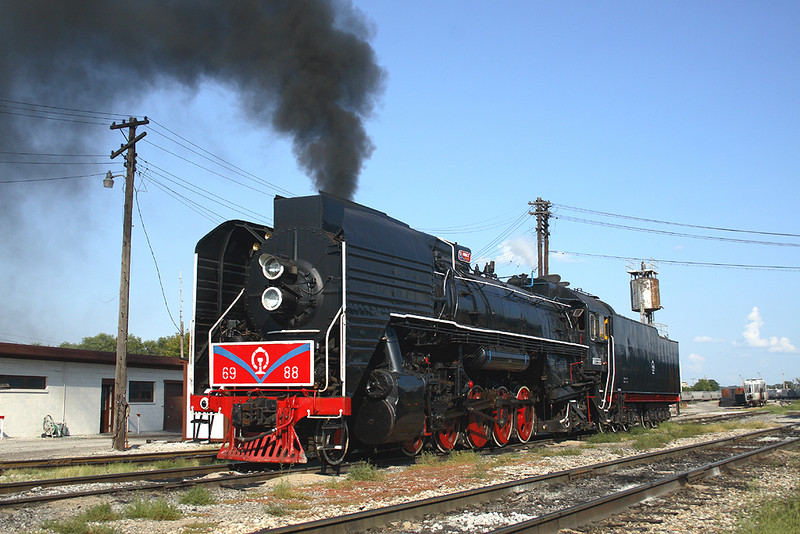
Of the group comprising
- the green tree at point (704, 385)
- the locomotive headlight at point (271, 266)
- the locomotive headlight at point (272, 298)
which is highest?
the locomotive headlight at point (271, 266)

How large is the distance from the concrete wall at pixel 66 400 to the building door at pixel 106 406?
0.28 m

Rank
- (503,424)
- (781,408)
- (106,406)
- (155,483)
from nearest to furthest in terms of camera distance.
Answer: (155,483), (503,424), (106,406), (781,408)

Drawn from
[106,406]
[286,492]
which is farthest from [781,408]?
[286,492]

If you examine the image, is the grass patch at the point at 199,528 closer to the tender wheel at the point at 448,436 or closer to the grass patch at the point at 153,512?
the grass patch at the point at 153,512

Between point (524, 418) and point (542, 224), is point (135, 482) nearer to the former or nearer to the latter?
point (524, 418)

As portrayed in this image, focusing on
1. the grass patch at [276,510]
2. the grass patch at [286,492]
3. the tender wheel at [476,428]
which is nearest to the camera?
the grass patch at [276,510]

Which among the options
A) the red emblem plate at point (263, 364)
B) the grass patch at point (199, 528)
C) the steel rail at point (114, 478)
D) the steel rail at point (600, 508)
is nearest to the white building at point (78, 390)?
Result: the steel rail at point (114, 478)

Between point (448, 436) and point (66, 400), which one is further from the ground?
point (448, 436)

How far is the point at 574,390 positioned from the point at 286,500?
1105cm

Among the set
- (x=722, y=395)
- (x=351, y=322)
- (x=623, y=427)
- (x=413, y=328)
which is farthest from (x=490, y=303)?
(x=722, y=395)

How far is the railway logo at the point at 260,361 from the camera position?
9.35 m

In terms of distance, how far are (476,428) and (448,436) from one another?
0.94 meters

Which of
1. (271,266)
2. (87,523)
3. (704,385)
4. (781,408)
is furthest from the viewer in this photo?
(704,385)

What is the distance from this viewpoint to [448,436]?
39.8 feet
